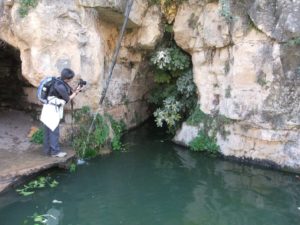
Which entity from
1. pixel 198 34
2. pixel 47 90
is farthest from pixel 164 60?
pixel 47 90

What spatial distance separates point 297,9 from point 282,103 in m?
1.89

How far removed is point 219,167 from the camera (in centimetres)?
855

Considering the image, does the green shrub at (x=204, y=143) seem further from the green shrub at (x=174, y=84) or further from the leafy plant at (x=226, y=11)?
the leafy plant at (x=226, y=11)

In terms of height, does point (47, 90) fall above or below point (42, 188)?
above

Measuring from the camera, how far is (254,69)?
8383mm

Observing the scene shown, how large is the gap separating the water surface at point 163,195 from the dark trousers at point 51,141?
43cm

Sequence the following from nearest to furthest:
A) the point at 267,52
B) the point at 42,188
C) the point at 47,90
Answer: the point at 42,188
the point at 47,90
the point at 267,52

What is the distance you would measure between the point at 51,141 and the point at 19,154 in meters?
0.75

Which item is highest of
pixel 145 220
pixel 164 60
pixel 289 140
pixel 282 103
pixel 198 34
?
pixel 198 34

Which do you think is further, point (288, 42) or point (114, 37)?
point (114, 37)

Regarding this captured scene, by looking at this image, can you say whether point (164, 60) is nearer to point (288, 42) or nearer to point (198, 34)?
point (198, 34)

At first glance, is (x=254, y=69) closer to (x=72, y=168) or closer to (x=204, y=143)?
(x=204, y=143)

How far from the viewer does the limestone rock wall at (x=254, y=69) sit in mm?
8086

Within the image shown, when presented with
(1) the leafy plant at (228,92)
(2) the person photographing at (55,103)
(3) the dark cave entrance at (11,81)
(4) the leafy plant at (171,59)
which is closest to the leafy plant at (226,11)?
(1) the leafy plant at (228,92)
